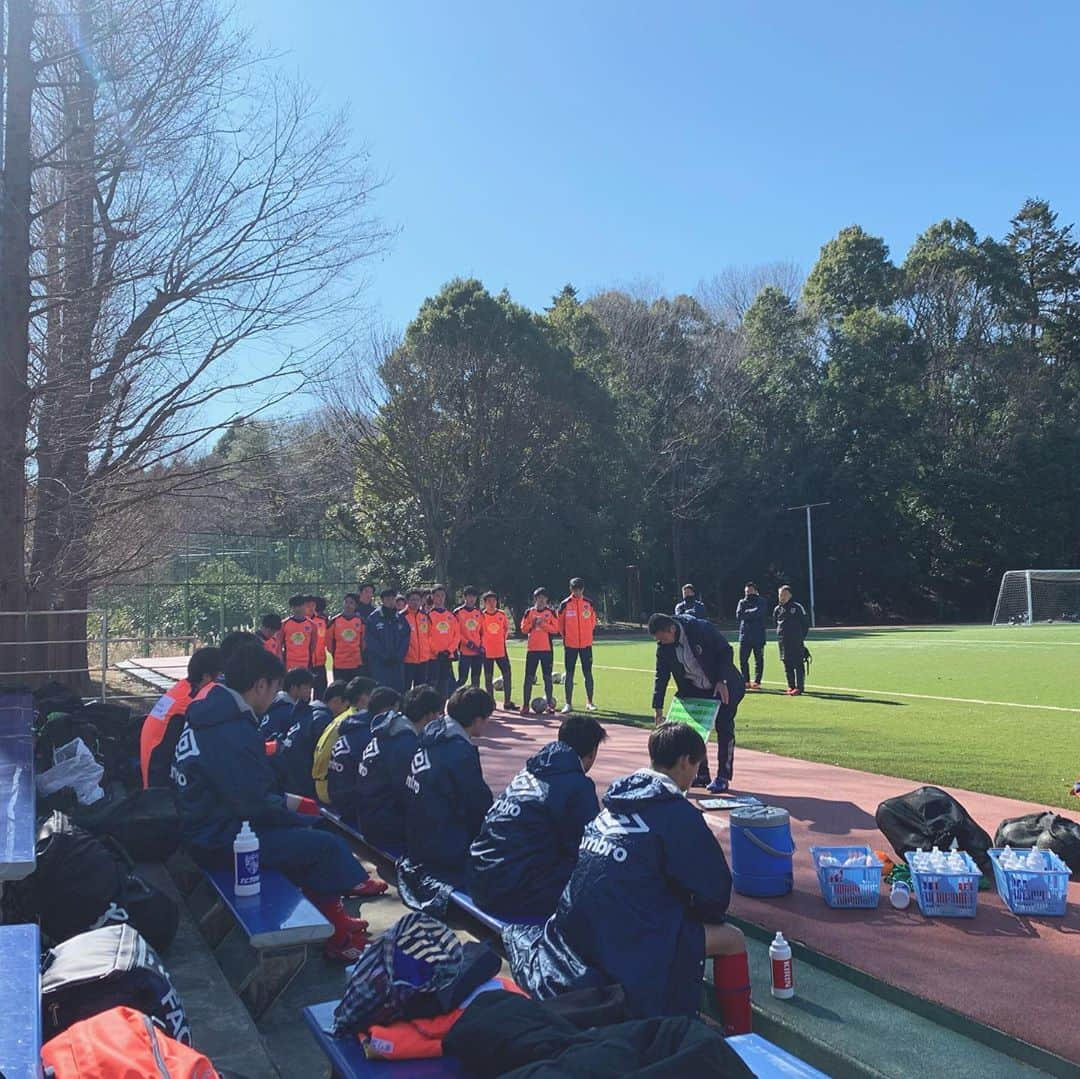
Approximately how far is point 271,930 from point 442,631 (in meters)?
10.1

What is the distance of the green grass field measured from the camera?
364 inches

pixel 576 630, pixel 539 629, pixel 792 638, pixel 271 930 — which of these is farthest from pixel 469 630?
pixel 271 930

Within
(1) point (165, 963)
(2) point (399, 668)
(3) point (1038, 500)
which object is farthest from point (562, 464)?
(1) point (165, 963)

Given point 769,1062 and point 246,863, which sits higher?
point 246,863

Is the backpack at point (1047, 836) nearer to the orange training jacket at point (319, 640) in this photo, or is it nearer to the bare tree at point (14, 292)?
the orange training jacket at point (319, 640)

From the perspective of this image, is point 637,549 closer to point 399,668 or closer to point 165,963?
point 399,668

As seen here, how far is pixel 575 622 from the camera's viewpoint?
1418 cm

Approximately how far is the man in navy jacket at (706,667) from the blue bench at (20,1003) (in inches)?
229

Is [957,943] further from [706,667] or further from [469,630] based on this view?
[469,630]

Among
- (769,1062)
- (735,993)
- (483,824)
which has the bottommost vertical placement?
(735,993)

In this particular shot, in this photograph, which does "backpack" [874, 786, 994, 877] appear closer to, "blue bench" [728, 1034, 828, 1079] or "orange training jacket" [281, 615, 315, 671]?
"blue bench" [728, 1034, 828, 1079]

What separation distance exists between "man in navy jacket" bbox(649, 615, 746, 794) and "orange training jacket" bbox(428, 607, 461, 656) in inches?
244

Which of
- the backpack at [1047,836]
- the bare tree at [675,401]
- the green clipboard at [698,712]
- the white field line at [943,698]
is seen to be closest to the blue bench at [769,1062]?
the backpack at [1047,836]

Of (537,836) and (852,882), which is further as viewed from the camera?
(852,882)
